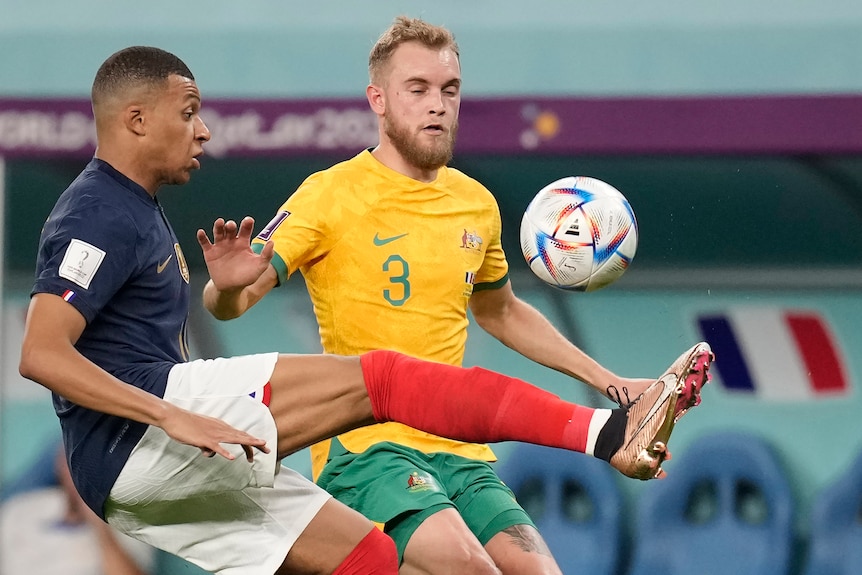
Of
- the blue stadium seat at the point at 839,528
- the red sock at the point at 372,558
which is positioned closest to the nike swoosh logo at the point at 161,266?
the red sock at the point at 372,558

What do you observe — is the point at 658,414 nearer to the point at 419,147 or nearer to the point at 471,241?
the point at 471,241

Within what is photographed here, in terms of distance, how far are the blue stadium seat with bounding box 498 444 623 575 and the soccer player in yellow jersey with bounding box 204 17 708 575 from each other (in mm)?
2501

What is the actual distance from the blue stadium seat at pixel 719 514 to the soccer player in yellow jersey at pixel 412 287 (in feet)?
8.73

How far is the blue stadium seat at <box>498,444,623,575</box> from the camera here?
7.12 metres

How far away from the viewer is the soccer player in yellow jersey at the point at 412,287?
13.8 ft

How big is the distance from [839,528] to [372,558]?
154 inches

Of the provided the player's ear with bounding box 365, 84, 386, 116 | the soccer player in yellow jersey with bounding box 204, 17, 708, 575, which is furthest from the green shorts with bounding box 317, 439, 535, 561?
the player's ear with bounding box 365, 84, 386, 116

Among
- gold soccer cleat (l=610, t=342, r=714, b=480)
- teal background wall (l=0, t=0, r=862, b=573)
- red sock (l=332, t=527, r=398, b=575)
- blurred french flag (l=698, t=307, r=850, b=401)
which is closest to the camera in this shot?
gold soccer cleat (l=610, t=342, r=714, b=480)

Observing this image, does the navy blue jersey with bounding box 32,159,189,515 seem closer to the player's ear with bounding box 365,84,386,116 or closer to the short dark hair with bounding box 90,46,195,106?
the short dark hair with bounding box 90,46,195,106

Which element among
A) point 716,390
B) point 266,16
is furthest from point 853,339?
point 266,16

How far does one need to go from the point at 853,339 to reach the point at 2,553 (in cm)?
455

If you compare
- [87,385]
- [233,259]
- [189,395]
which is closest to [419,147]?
[233,259]

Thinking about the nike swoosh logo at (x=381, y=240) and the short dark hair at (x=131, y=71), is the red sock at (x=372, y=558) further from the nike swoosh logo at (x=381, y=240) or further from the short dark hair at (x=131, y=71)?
the short dark hair at (x=131, y=71)

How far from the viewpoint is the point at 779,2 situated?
25.2 ft
